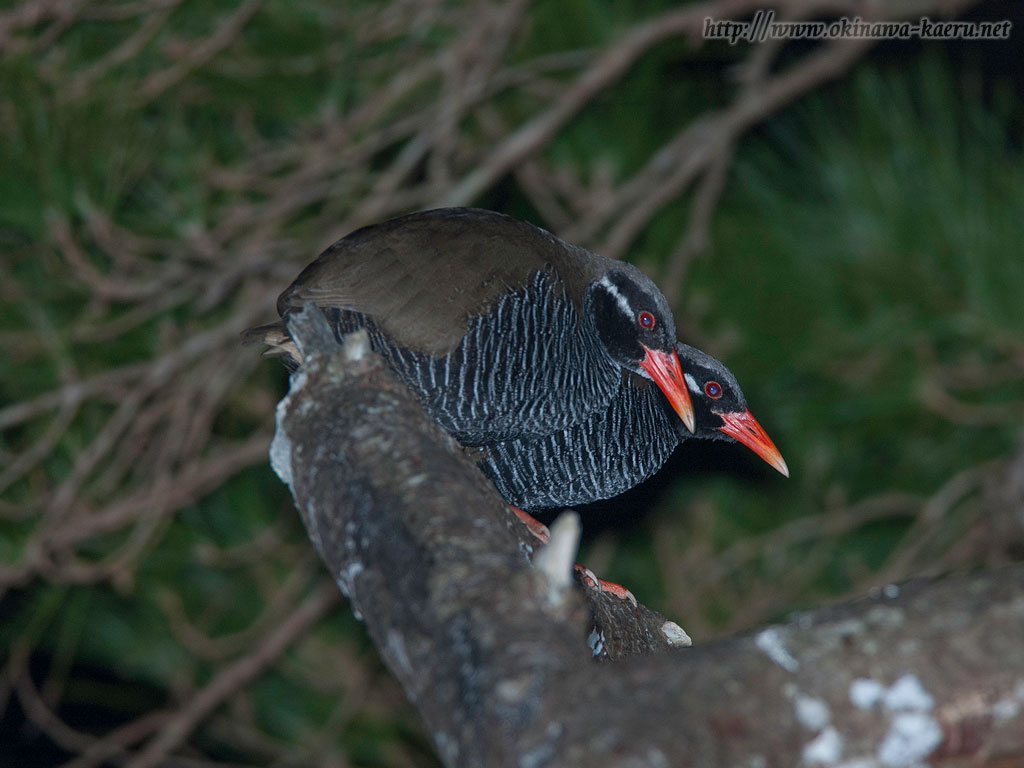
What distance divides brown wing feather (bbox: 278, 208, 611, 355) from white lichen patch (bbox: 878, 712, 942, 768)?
1062 mm

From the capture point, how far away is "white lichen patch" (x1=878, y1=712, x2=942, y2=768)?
817mm

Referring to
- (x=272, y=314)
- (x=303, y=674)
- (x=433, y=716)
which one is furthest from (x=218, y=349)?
(x=433, y=716)

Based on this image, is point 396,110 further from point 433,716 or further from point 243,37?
point 433,716

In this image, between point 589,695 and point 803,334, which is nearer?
point 589,695

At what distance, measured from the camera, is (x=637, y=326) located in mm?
1921

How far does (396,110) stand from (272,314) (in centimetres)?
65

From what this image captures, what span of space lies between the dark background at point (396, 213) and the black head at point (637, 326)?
23.4 inches

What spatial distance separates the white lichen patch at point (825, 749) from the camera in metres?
0.83

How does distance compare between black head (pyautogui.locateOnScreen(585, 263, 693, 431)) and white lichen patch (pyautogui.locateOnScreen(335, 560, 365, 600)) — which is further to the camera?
black head (pyautogui.locateOnScreen(585, 263, 693, 431))

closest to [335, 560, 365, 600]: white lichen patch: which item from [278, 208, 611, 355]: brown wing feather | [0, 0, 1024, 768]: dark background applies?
[278, 208, 611, 355]: brown wing feather

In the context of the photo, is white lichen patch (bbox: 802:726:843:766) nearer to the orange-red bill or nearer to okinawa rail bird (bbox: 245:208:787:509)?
okinawa rail bird (bbox: 245:208:787:509)

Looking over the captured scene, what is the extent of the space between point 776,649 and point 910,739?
0.11 meters

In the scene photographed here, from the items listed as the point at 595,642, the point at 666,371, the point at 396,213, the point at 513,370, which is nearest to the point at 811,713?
the point at 595,642

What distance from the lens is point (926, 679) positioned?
0.83 metres
